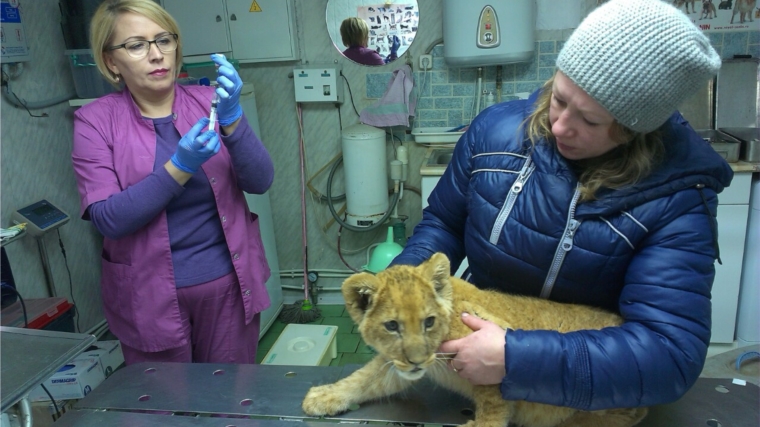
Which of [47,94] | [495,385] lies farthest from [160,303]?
[47,94]

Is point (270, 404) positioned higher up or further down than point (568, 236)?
further down

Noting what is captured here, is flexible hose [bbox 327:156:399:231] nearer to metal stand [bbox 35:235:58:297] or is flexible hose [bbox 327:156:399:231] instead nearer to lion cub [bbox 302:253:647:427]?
metal stand [bbox 35:235:58:297]

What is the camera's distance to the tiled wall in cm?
313

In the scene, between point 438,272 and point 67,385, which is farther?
point 67,385

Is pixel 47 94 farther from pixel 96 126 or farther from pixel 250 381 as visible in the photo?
pixel 250 381

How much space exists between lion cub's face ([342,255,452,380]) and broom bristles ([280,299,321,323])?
2.46 m

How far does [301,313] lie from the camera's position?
140 inches

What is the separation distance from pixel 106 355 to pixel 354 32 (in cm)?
232

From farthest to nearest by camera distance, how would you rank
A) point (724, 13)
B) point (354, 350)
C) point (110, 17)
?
point (354, 350) < point (724, 13) < point (110, 17)

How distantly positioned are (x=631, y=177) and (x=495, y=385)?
0.51 metres

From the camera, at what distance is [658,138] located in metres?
1.04

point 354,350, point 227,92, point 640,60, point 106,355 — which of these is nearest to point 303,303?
point 354,350

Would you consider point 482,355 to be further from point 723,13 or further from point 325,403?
point 723,13

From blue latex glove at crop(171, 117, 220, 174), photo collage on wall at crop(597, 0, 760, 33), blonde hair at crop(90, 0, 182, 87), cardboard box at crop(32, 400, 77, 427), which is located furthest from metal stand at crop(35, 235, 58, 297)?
photo collage on wall at crop(597, 0, 760, 33)
